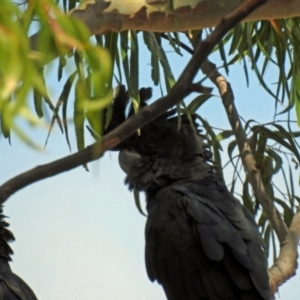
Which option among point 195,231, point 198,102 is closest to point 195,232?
point 195,231

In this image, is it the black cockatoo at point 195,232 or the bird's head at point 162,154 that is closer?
the black cockatoo at point 195,232

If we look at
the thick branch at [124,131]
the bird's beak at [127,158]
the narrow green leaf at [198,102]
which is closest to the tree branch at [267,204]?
the narrow green leaf at [198,102]

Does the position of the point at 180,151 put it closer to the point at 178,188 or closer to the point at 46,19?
the point at 178,188

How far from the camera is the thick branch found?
0.69m

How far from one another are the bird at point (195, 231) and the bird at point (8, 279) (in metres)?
0.36

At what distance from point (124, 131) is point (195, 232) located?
1.08 metres

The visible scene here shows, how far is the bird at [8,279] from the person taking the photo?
195 cm

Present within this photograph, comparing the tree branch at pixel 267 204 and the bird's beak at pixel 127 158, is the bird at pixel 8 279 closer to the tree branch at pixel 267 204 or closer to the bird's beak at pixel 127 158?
the bird's beak at pixel 127 158

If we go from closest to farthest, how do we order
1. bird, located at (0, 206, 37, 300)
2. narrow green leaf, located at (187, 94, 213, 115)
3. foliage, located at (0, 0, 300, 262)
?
foliage, located at (0, 0, 300, 262), bird, located at (0, 206, 37, 300), narrow green leaf, located at (187, 94, 213, 115)

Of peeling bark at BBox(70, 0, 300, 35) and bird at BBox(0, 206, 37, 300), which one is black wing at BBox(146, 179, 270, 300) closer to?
bird at BBox(0, 206, 37, 300)

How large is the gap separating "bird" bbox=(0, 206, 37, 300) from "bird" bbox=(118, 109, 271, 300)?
1.18ft

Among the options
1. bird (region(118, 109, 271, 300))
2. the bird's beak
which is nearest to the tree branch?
bird (region(118, 109, 271, 300))

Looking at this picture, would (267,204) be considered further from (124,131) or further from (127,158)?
(124,131)

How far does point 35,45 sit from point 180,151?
103 centimetres
